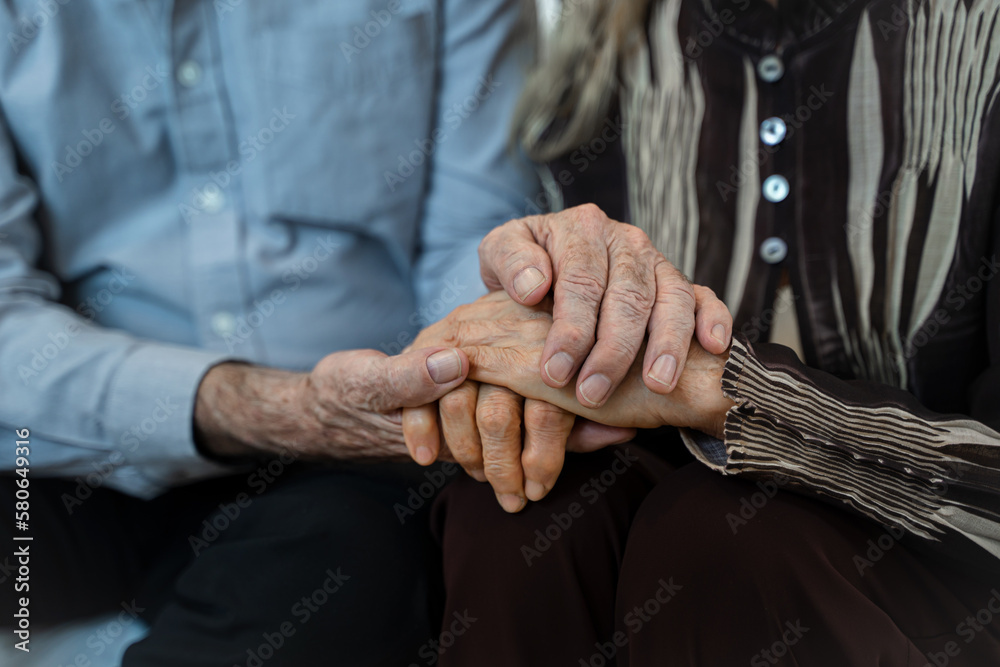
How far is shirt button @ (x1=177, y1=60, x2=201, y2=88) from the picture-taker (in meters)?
0.93

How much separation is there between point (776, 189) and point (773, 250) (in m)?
0.07

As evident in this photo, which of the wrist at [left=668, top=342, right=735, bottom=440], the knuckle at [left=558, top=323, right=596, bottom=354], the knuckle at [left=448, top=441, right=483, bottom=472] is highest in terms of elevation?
the knuckle at [left=558, top=323, right=596, bottom=354]

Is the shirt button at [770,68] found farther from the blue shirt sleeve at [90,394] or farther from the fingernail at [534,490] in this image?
the blue shirt sleeve at [90,394]

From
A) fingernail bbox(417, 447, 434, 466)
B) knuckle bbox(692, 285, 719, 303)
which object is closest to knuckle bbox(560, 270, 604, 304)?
knuckle bbox(692, 285, 719, 303)

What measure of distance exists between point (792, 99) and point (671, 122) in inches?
5.8

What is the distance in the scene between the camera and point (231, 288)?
3.18 ft

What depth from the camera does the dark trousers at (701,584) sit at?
0.52m

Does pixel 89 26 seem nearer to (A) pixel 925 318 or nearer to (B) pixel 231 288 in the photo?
(B) pixel 231 288

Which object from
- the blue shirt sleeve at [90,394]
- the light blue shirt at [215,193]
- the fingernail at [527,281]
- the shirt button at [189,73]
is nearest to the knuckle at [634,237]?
the fingernail at [527,281]

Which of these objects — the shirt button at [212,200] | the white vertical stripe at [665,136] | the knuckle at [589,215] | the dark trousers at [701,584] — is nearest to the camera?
the dark trousers at [701,584]

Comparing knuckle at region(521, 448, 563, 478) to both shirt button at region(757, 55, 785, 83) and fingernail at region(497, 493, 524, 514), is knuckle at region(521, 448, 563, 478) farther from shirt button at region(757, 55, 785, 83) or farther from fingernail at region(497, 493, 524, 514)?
shirt button at region(757, 55, 785, 83)

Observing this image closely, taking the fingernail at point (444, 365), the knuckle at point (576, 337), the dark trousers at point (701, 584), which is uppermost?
the knuckle at point (576, 337)

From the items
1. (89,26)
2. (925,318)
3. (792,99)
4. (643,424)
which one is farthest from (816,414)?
(89,26)

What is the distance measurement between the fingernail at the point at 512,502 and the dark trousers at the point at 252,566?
17 centimetres
